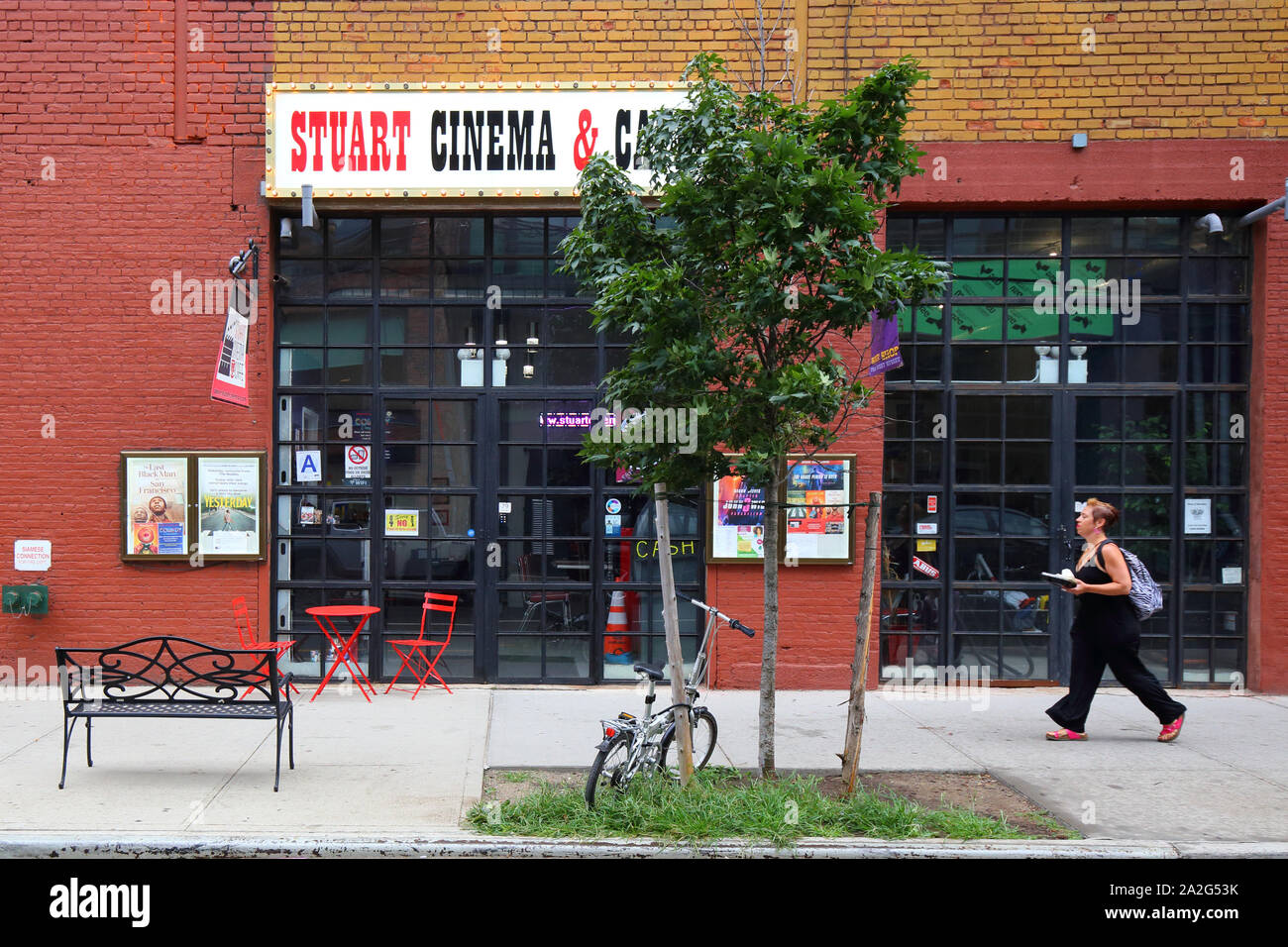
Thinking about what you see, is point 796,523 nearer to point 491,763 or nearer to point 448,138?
point 491,763

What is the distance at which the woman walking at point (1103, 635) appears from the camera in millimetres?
7668

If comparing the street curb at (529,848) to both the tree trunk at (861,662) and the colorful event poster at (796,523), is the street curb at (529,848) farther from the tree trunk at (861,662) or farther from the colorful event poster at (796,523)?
the colorful event poster at (796,523)

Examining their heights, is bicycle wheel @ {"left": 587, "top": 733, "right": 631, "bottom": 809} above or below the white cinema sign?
below

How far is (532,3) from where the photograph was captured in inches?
379

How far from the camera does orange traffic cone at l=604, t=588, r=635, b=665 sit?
9.88 m

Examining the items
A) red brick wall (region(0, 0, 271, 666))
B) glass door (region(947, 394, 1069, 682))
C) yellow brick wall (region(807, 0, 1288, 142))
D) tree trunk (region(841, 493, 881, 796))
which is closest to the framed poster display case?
red brick wall (region(0, 0, 271, 666))

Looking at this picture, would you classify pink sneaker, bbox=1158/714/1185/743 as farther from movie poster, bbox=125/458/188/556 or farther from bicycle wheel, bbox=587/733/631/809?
movie poster, bbox=125/458/188/556

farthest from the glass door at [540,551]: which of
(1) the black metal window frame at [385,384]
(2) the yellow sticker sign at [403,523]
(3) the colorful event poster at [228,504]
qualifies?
(3) the colorful event poster at [228,504]

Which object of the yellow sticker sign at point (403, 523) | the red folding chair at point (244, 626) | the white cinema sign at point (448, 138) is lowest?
the red folding chair at point (244, 626)

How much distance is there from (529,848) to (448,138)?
6.63 meters

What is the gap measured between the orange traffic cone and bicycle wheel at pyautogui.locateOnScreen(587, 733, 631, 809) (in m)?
3.65

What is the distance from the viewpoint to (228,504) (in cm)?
952

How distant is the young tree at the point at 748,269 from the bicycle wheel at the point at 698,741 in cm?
41

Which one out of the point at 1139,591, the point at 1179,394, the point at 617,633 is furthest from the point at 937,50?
the point at 617,633
